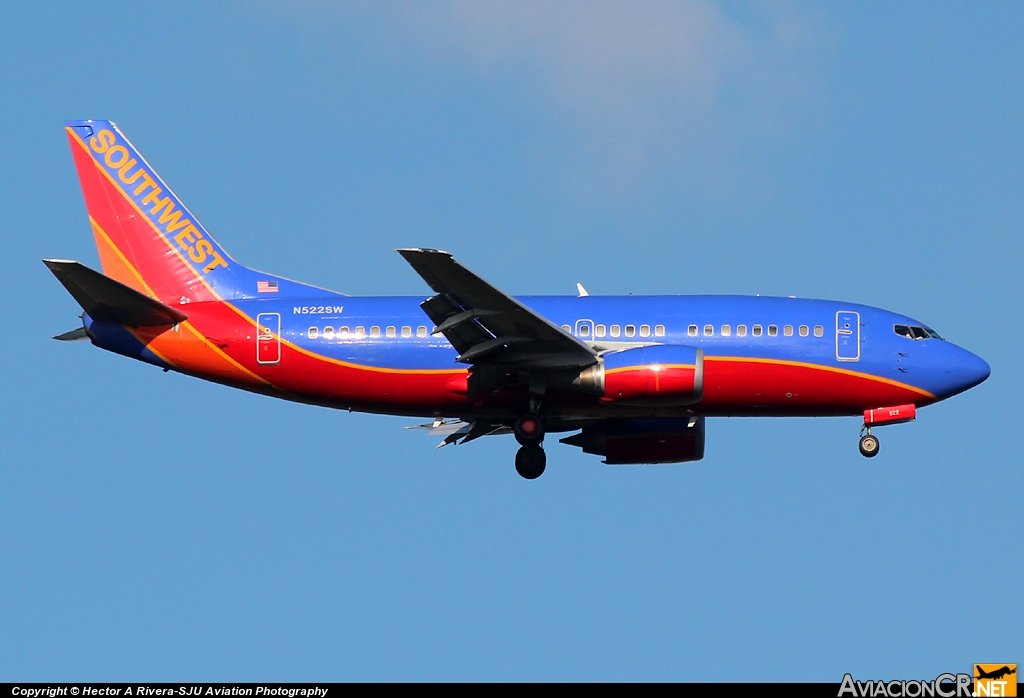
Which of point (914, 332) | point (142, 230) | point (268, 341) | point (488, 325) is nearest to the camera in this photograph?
point (488, 325)

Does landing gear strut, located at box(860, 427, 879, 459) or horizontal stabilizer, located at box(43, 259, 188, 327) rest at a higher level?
horizontal stabilizer, located at box(43, 259, 188, 327)

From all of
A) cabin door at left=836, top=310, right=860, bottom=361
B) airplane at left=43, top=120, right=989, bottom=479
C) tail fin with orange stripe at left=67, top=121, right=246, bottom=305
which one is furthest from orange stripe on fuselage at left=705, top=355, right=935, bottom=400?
tail fin with orange stripe at left=67, top=121, right=246, bottom=305

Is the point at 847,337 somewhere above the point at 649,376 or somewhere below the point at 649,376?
above

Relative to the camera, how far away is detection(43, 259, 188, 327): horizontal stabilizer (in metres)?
43.8

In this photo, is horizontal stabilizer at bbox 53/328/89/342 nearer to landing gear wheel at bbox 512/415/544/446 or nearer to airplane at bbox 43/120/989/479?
airplane at bbox 43/120/989/479

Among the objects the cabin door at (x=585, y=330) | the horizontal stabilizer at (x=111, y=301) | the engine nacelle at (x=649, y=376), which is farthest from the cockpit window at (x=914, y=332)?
the horizontal stabilizer at (x=111, y=301)

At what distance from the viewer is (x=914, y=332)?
46562mm

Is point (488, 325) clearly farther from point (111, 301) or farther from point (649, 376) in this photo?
point (111, 301)

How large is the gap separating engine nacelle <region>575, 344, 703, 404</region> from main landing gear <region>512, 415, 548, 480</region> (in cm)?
218

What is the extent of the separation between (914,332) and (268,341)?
18.2m

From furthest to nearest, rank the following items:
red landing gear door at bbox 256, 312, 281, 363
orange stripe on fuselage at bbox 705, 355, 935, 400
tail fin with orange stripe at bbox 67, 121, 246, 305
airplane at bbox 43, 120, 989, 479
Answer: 1. tail fin with orange stripe at bbox 67, 121, 246, 305
2. red landing gear door at bbox 256, 312, 281, 363
3. orange stripe on fuselage at bbox 705, 355, 935, 400
4. airplane at bbox 43, 120, 989, 479

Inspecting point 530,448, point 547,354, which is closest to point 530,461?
point 530,448

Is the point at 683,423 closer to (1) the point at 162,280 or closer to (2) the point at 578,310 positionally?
(2) the point at 578,310

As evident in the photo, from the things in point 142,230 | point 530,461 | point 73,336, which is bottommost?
point 530,461
